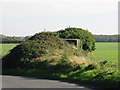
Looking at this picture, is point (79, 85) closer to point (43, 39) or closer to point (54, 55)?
point (54, 55)

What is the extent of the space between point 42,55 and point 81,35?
1181cm

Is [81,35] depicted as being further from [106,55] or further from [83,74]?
[83,74]

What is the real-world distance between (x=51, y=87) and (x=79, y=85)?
1.68m

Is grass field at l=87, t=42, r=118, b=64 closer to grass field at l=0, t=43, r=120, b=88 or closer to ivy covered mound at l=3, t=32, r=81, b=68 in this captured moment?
ivy covered mound at l=3, t=32, r=81, b=68

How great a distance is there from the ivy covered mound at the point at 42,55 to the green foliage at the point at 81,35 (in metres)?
6.89

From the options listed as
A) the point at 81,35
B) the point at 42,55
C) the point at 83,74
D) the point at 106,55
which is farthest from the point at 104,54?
the point at 83,74

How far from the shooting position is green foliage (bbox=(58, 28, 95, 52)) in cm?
3344

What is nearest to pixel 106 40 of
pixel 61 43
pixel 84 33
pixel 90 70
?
pixel 84 33

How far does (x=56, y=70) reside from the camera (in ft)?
63.3

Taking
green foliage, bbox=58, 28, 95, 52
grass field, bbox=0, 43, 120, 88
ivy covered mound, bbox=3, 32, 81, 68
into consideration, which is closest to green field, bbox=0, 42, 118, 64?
green foliage, bbox=58, 28, 95, 52

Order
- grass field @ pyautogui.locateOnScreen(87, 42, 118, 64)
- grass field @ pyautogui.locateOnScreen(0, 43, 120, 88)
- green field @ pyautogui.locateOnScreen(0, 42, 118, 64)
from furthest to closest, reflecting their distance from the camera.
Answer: green field @ pyautogui.locateOnScreen(0, 42, 118, 64), grass field @ pyautogui.locateOnScreen(87, 42, 118, 64), grass field @ pyautogui.locateOnScreen(0, 43, 120, 88)

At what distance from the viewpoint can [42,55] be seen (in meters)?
22.8

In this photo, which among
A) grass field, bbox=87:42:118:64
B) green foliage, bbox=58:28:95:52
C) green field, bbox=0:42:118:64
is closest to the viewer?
grass field, bbox=87:42:118:64

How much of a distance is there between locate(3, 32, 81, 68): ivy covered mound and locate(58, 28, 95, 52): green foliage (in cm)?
689
